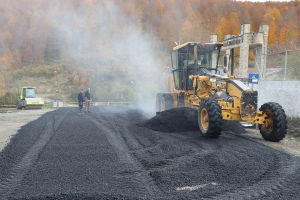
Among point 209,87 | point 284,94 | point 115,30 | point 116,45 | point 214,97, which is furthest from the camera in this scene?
point 116,45

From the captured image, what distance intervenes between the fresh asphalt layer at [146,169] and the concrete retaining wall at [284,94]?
16.6 ft

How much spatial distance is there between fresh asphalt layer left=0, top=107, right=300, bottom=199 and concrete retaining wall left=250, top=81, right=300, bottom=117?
507cm

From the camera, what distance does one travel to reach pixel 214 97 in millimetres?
8375

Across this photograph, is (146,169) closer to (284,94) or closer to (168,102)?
(168,102)

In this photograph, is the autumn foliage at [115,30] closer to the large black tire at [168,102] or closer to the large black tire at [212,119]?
the large black tire at [168,102]

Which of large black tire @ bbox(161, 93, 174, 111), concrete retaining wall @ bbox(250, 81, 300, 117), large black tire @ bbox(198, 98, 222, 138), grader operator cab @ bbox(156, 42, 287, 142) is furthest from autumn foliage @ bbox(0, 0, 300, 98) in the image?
large black tire @ bbox(198, 98, 222, 138)

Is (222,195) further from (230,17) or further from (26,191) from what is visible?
(230,17)

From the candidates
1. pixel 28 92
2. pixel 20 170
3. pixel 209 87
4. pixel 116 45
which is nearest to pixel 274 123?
pixel 209 87

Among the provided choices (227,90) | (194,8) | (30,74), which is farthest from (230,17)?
(30,74)

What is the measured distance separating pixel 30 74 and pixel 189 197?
212 ft

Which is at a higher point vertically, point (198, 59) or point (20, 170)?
point (198, 59)

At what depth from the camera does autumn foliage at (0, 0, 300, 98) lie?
3494cm

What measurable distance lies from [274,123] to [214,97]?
1.95m

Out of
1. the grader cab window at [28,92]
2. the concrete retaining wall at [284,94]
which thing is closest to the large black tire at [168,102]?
the concrete retaining wall at [284,94]
